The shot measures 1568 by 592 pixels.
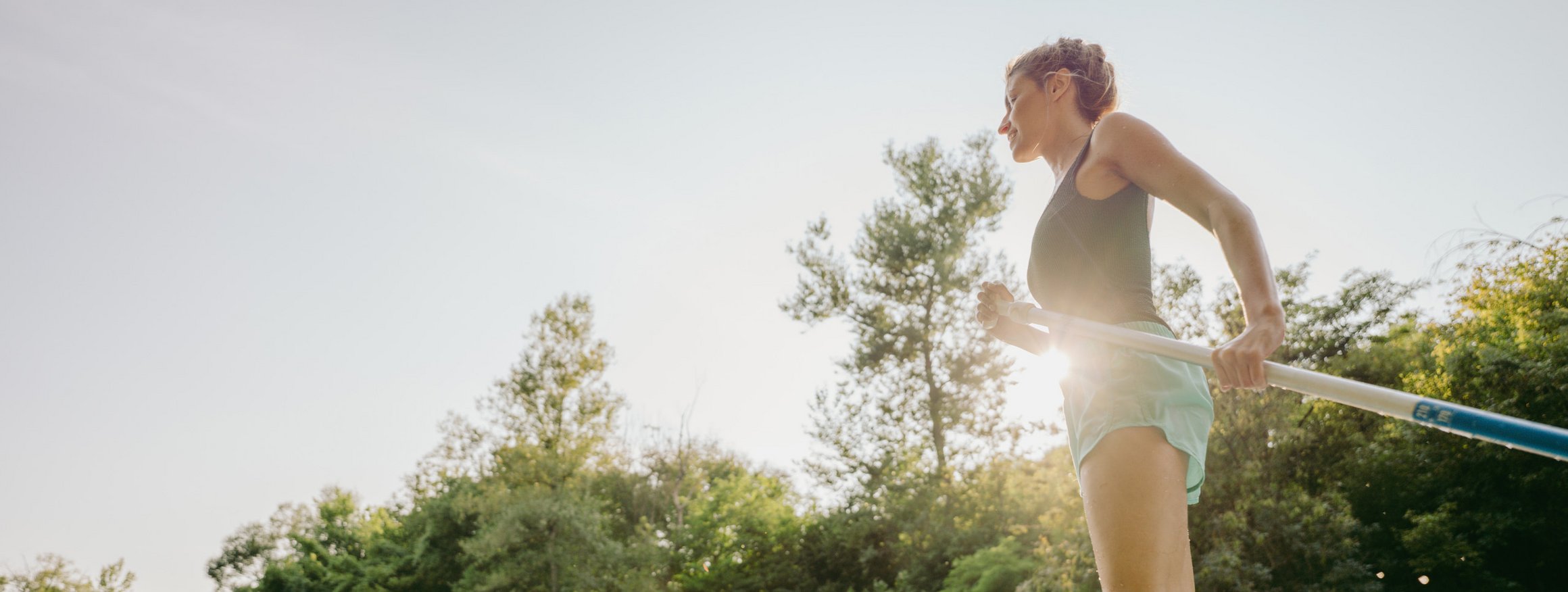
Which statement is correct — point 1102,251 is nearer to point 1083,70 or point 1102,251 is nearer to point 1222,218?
point 1222,218

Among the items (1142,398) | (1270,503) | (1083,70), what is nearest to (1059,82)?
(1083,70)

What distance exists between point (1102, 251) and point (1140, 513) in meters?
0.53

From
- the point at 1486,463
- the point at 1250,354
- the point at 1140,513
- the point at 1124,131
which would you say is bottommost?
the point at 1140,513

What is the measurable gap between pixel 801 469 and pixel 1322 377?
23.6 m

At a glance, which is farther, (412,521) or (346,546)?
(346,546)

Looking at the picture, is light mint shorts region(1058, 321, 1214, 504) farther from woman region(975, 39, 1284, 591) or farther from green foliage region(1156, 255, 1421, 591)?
green foliage region(1156, 255, 1421, 591)

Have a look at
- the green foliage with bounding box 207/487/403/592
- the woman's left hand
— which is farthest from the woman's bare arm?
the green foliage with bounding box 207/487/403/592

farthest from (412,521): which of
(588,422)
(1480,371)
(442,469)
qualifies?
(1480,371)

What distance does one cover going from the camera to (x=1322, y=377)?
141 cm

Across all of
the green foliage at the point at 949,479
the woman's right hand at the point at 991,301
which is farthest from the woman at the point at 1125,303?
the green foliage at the point at 949,479

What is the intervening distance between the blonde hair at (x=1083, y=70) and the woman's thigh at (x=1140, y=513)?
84 cm

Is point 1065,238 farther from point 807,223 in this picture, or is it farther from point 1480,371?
point 807,223

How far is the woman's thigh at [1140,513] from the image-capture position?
148 cm

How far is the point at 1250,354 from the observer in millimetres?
1390
